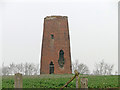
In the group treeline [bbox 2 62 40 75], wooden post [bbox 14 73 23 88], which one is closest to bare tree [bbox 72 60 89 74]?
treeline [bbox 2 62 40 75]

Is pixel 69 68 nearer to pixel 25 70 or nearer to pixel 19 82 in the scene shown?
pixel 19 82

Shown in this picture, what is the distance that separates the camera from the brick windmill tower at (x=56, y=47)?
2544 centimetres

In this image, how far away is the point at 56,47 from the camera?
2541 centimetres

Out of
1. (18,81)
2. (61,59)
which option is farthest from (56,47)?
(18,81)

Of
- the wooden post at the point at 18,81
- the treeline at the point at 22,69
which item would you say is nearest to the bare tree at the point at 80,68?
the treeline at the point at 22,69

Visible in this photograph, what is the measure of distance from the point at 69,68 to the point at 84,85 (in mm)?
18206

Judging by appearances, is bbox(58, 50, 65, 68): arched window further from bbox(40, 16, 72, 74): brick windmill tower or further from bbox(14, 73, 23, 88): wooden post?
bbox(14, 73, 23, 88): wooden post

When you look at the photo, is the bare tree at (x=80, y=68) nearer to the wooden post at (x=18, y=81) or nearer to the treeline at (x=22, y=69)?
the treeline at (x=22, y=69)

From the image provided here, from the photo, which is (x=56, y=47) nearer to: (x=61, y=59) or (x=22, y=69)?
(x=61, y=59)

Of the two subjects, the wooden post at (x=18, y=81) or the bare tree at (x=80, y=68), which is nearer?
the wooden post at (x=18, y=81)

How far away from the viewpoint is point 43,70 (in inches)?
1014

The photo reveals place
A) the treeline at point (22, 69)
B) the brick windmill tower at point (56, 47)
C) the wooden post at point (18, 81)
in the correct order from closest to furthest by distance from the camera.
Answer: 1. the wooden post at point (18, 81)
2. the brick windmill tower at point (56, 47)
3. the treeline at point (22, 69)

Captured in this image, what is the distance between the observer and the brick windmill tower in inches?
1002

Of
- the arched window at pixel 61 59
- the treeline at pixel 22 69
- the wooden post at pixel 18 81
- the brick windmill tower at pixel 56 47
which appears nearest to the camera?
the wooden post at pixel 18 81
